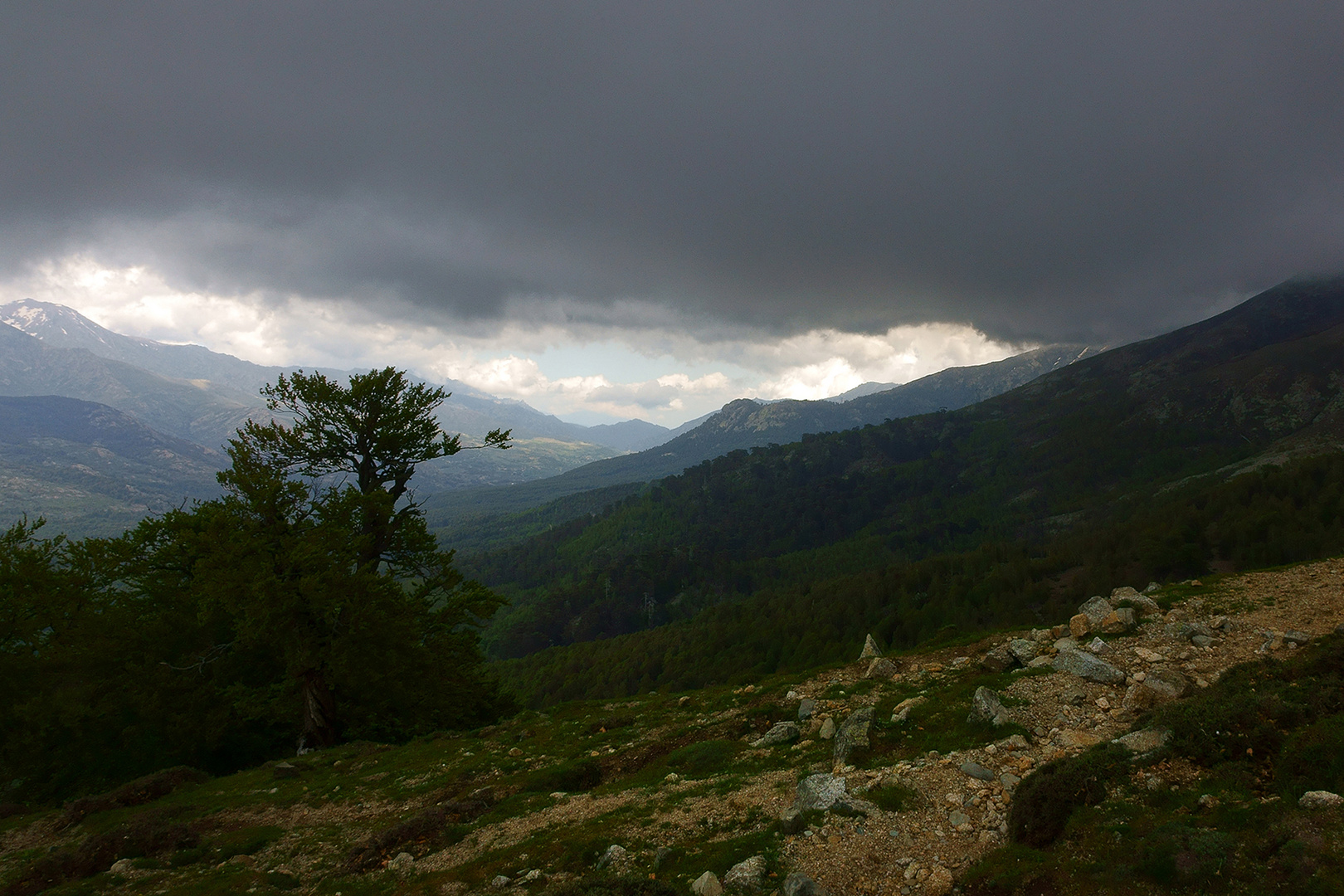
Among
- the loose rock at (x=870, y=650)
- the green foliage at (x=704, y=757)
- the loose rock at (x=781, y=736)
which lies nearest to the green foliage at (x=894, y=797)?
the green foliage at (x=704, y=757)

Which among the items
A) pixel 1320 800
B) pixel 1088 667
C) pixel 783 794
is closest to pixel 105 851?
pixel 783 794

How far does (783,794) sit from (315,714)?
2355 cm

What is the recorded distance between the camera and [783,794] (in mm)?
13461

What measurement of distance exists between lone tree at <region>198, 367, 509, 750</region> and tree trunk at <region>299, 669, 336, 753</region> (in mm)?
53

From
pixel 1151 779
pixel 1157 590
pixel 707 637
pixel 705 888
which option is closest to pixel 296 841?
pixel 705 888

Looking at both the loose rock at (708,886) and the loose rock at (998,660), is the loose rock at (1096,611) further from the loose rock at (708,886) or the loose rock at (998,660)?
the loose rock at (708,886)

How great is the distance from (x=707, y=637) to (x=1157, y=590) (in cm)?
15872

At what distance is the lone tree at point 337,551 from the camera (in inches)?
945

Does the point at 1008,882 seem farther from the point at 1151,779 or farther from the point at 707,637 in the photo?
the point at 707,637

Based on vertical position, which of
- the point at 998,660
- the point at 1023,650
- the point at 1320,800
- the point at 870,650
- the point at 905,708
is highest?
the point at 1320,800

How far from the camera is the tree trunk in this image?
26.0m

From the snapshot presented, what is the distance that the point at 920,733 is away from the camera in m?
15.1

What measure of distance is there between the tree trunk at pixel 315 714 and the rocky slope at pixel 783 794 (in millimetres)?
3424

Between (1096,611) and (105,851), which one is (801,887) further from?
(105,851)
